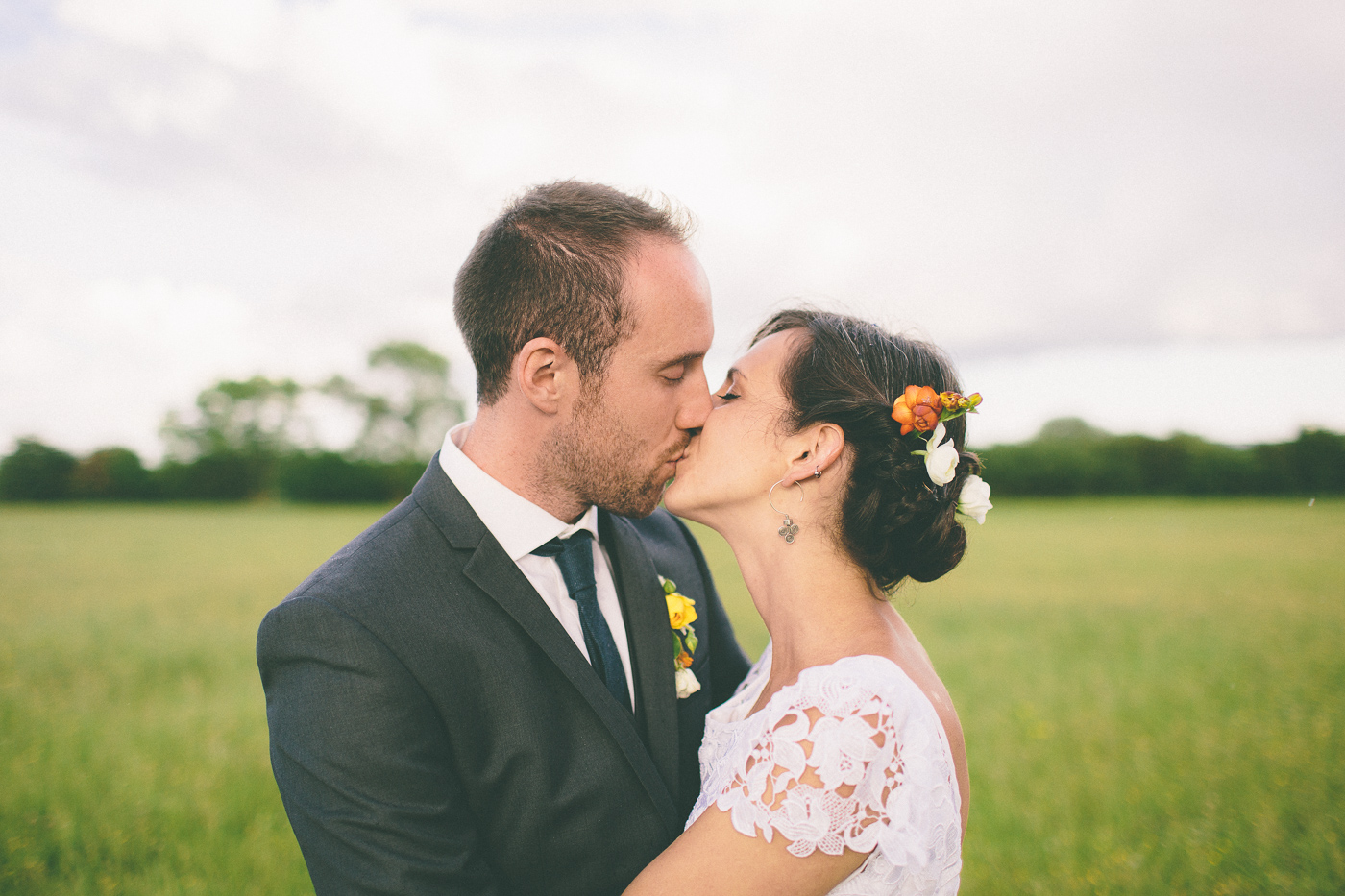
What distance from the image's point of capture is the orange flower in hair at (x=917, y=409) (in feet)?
9.19

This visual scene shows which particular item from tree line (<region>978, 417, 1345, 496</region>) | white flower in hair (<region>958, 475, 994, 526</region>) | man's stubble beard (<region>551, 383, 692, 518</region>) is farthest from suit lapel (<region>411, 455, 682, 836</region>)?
tree line (<region>978, 417, 1345, 496</region>)

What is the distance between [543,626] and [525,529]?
442 mm

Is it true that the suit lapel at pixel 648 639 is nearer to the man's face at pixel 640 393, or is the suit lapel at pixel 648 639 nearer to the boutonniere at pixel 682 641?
the boutonniere at pixel 682 641

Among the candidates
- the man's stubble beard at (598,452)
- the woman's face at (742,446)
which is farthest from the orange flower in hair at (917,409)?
the man's stubble beard at (598,452)

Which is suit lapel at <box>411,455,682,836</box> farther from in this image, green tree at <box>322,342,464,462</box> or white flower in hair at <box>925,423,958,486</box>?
green tree at <box>322,342,464,462</box>

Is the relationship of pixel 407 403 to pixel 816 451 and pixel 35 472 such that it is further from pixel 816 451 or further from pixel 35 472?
pixel 816 451

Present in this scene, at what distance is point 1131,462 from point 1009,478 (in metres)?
7.09

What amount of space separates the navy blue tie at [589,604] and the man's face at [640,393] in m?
0.21

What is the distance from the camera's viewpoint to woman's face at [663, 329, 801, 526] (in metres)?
3.01

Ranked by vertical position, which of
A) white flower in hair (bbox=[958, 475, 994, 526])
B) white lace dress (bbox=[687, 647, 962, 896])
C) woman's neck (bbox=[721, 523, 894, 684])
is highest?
white flower in hair (bbox=[958, 475, 994, 526])

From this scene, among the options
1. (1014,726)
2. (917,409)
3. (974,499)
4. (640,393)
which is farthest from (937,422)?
(1014,726)

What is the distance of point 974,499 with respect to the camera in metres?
2.94

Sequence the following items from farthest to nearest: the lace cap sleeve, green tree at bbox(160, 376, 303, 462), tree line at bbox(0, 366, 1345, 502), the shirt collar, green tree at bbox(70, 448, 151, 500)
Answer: green tree at bbox(160, 376, 303, 462) < green tree at bbox(70, 448, 151, 500) < tree line at bbox(0, 366, 1345, 502) < the shirt collar < the lace cap sleeve

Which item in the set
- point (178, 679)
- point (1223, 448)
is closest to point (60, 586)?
point (178, 679)
